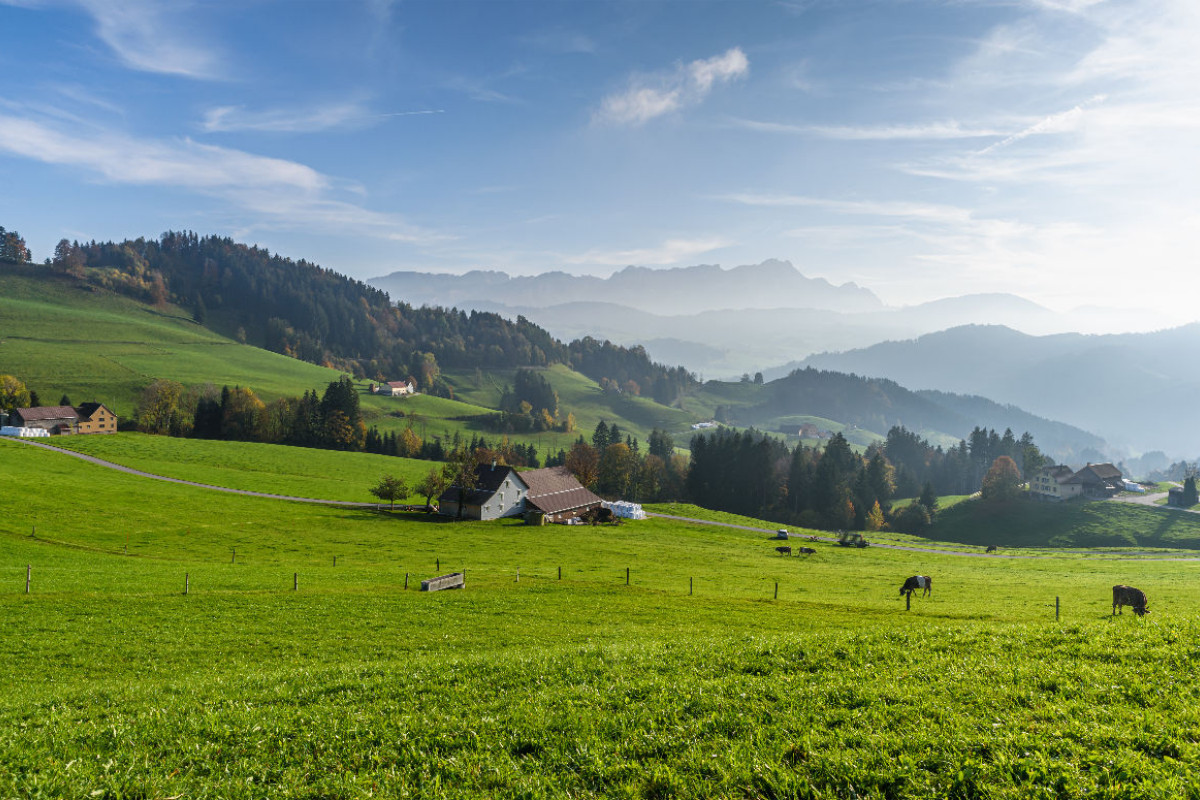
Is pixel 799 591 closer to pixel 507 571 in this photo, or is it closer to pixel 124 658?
pixel 507 571

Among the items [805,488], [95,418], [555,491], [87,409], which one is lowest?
[555,491]

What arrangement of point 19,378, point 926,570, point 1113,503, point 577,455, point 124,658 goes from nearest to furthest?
1. point 124,658
2. point 926,570
3. point 1113,503
4. point 577,455
5. point 19,378

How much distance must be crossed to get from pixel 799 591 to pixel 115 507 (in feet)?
256

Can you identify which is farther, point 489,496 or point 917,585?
point 489,496

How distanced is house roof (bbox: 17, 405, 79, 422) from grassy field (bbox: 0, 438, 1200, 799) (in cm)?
12974

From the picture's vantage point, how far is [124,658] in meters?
23.0

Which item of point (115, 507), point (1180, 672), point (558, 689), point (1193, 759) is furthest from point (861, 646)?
point (115, 507)

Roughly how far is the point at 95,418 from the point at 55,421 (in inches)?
330

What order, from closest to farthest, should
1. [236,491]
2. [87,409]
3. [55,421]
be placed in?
[236,491], [55,421], [87,409]

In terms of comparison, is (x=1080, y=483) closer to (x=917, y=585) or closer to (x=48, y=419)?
(x=917, y=585)

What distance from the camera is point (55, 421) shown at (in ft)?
429

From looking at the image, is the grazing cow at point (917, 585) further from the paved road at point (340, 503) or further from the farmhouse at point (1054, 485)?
the farmhouse at point (1054, 485)

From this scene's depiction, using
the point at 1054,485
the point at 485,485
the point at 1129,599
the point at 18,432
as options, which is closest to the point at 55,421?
the point at 18,432

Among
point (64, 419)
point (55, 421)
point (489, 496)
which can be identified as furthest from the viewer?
point (64, 419)
